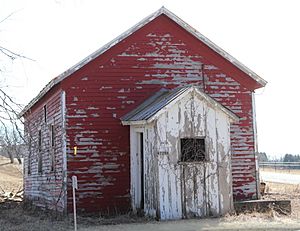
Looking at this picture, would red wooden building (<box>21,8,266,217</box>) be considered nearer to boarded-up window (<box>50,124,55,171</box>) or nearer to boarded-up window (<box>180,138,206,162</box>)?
boarded-up window (<box>50,124,55,171</box>)

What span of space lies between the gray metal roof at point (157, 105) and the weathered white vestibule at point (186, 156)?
29mm

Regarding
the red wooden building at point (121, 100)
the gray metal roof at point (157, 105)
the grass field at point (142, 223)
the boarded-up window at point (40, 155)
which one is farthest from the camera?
the boarded-up window at point (40, 155)

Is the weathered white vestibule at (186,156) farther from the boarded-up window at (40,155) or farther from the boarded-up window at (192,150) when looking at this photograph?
the boarded-up window at (40,155)

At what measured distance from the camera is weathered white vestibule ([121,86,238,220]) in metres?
14.3

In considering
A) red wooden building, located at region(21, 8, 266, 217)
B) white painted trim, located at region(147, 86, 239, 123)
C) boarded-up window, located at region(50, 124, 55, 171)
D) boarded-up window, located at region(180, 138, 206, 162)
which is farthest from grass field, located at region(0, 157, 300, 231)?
white painted trim, located at region(147, 86, 239, 123)

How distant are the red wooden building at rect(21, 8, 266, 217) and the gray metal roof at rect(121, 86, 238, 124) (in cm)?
41

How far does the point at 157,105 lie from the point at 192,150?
1661mm

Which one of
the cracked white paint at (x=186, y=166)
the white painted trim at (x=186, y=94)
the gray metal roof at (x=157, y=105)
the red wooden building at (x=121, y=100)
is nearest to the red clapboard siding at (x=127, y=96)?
the red wooden building at (x=121, y=100)

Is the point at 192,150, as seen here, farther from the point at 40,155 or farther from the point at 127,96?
the point at 40,155

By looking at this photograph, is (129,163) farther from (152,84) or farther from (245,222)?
(245,222)

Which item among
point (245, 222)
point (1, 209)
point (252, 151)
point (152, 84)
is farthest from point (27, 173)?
point (245, 222)

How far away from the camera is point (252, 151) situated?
1802cm

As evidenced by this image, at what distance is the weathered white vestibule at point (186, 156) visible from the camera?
14258 millimetres

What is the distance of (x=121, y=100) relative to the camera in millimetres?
16922
